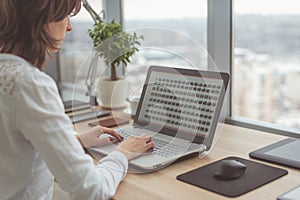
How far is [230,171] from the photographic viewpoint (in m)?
1.30

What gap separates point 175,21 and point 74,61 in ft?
1.97

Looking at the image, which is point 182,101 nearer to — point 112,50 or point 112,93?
point 112,50

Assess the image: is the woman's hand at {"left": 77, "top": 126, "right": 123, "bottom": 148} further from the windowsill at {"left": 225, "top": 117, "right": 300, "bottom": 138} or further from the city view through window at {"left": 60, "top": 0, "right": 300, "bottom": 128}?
the windowsill at {"left": 225, "top": 117, "right": 300, "bottom": 138}

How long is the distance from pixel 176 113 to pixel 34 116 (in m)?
0.73

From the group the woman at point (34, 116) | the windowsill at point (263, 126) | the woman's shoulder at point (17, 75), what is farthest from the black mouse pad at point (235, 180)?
the woman's shoulder at point (17, 75)

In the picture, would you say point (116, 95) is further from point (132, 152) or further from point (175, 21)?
point (132, 152)

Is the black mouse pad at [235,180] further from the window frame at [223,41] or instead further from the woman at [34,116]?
the window frame at [223,41]

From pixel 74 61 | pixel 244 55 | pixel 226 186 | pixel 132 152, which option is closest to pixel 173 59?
pixel 244 55

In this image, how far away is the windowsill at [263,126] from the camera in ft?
5.85

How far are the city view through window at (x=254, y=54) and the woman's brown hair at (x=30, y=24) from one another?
72 centimetres

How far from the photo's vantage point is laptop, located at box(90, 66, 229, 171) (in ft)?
4.95

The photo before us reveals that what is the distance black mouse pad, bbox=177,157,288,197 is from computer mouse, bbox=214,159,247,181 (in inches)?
0.5

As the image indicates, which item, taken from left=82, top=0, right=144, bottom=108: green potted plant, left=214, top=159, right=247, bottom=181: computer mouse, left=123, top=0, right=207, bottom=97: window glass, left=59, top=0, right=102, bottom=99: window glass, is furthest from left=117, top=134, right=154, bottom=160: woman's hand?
left=59, top=0, right=102, bottom=99: window glass

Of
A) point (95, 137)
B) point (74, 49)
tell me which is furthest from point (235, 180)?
point (74, 49)
